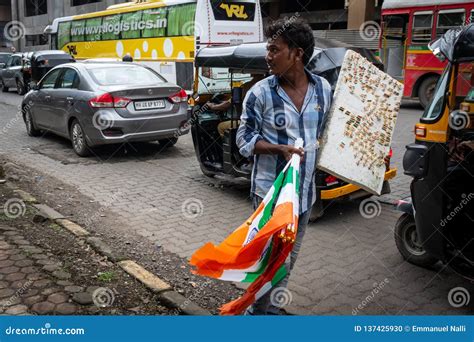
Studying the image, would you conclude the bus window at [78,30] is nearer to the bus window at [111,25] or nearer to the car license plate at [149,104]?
the bus window at [111,25]

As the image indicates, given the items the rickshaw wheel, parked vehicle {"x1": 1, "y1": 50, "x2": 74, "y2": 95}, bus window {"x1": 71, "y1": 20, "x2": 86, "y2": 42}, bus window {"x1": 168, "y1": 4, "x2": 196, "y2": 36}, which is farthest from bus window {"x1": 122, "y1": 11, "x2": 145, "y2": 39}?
the rickshaw wheel

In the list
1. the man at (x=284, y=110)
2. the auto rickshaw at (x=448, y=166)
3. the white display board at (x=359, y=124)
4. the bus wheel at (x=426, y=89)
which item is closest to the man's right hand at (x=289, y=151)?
the man at (x=284, y=110)

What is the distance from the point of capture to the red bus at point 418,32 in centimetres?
1312

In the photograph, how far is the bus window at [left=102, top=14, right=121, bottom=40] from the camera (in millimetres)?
19188

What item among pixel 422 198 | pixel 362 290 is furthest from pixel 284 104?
pixel 362 290

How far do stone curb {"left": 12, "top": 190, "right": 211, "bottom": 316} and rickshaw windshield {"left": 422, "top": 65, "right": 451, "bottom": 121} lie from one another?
89.2 inches

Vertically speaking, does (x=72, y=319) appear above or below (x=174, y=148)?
above

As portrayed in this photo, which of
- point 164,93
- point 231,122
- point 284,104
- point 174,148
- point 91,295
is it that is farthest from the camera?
point 174,148

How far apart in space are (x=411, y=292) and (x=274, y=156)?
179 centimetres

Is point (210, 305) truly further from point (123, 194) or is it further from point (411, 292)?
point (123, 194)

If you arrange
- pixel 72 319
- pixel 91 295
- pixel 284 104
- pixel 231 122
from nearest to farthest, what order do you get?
pixel 72 319, pixel 284 104, pixel 91 295, pixel 231 122

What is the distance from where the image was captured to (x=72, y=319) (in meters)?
2.54

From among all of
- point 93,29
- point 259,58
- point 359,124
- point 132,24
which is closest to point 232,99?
point 259,58

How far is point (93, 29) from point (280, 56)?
66.0 feet
